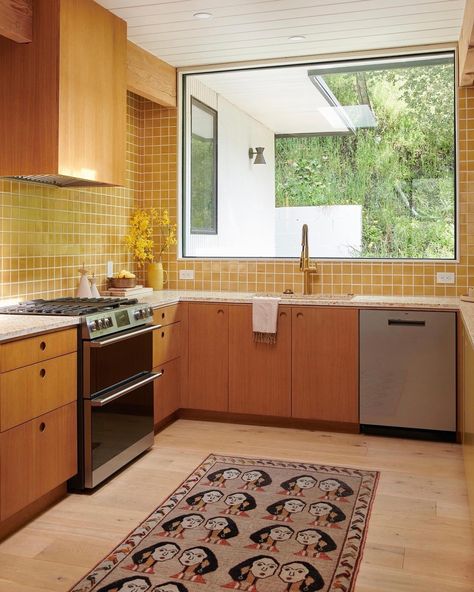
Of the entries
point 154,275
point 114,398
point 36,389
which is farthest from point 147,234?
point 36,389

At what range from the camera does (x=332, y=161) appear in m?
4.89

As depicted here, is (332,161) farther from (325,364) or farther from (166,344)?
(166,344)

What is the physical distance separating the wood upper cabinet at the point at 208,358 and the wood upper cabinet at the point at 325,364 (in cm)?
50

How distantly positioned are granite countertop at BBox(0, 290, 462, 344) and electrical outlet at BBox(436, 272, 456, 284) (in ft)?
0.45

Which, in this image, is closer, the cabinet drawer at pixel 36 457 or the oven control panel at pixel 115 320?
the cabinet drawer at pixel 36 457

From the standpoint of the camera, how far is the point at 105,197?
480cm

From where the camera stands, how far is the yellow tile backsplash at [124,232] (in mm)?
3832

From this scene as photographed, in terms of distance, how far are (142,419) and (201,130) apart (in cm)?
256

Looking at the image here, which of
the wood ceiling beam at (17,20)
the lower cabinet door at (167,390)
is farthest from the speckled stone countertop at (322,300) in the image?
the wood ceiling beam at (17,20)

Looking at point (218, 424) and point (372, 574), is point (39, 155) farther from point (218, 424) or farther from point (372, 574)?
point (372, 574)

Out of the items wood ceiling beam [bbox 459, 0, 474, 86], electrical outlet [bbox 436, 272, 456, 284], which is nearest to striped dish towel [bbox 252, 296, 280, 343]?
electrical outlet [bbox 436, 272, 456, 284]

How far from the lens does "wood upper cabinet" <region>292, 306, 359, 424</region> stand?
4.30 m

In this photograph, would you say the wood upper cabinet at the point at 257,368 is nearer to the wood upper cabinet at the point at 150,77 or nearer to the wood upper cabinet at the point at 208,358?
the wood upper cabinet at the point at 208,358

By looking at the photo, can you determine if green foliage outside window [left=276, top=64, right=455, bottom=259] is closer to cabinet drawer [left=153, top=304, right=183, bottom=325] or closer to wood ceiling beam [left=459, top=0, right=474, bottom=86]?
wood ceiling beam [left=459, top=0, right=474, bottom=86]
